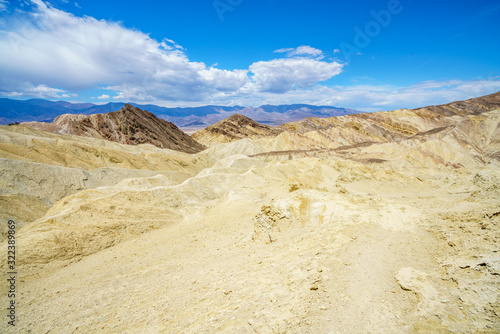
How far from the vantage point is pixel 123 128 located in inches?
2719

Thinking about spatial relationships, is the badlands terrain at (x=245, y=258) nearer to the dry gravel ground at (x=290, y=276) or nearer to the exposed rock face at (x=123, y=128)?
the dry gravel ground at (x=290, y=276)

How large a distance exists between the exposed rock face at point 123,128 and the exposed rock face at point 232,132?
24.7 meters

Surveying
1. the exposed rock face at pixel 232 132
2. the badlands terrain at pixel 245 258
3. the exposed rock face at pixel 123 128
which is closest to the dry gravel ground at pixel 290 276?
the badlands terrain at pixel 245 258

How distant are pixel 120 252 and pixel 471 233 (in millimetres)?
16585

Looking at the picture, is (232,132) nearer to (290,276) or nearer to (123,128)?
(123,128)

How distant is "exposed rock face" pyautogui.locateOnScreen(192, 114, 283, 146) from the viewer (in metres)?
104

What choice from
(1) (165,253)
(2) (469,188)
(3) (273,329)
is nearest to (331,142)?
(2) (469,188)

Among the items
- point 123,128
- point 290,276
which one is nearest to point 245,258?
point 290,276

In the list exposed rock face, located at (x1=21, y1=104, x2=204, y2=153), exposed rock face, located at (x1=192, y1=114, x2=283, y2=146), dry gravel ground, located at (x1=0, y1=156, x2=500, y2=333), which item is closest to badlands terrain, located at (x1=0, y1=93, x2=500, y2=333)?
dry gravel ground, located at (x1=0, y1=156, x2=500, y2=333)

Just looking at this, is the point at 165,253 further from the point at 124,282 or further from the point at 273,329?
the point at 273,329

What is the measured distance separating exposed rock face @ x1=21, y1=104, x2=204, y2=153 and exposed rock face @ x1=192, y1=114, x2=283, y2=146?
81.2 ft

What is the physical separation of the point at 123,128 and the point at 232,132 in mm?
48373

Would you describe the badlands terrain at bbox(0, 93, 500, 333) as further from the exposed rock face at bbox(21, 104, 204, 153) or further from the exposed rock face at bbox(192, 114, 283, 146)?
the exposed rock face at bbox(192, 114, 283, 146)

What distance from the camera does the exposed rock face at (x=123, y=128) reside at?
64188 mm
